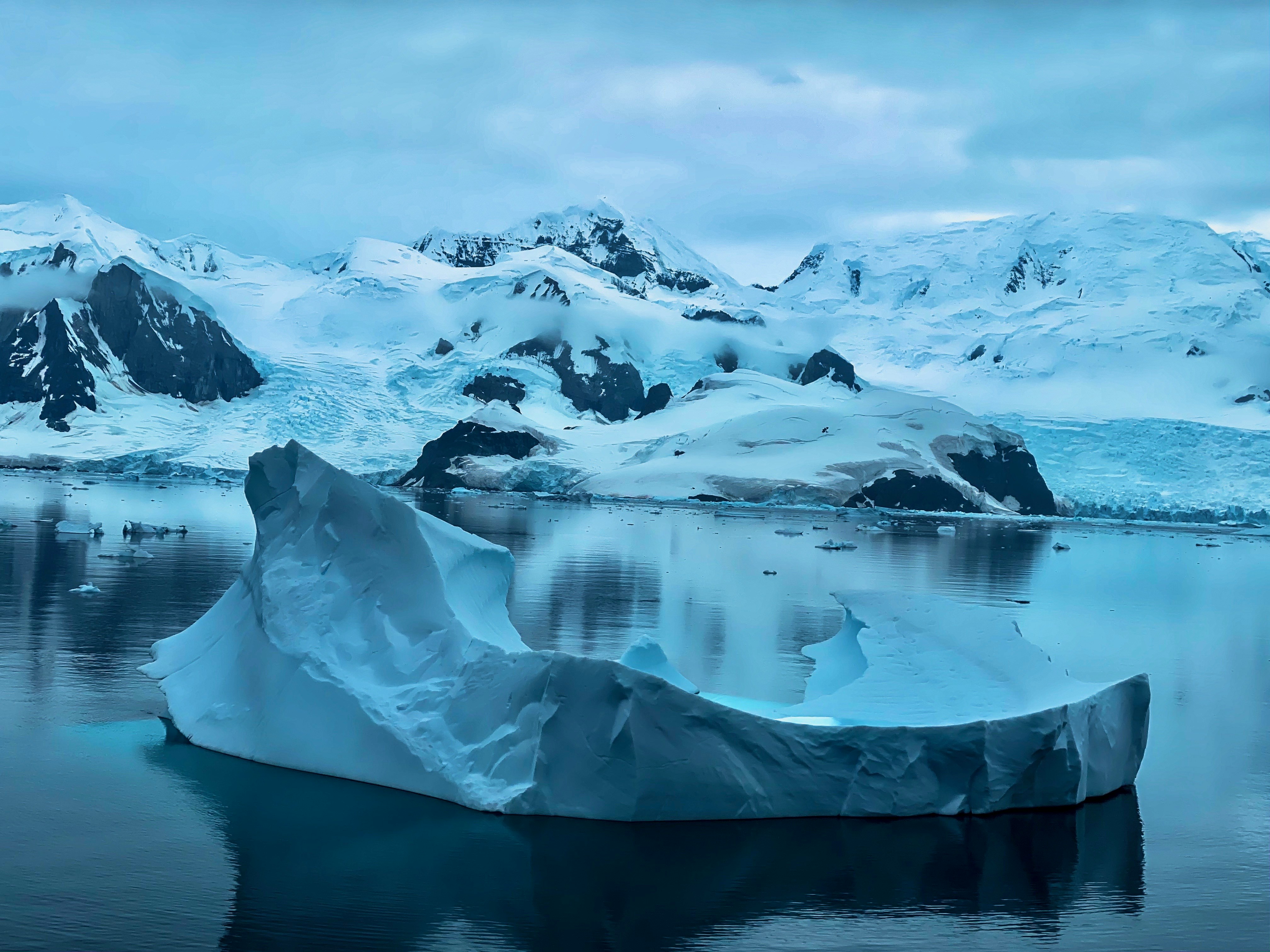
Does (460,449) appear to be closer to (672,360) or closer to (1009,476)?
(1009,476)

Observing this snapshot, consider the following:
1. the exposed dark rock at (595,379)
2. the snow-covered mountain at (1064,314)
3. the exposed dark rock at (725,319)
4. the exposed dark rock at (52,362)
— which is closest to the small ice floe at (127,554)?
the snow-covered mountain at (1064,314)

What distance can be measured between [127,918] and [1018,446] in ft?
296

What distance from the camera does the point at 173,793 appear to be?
368 inches

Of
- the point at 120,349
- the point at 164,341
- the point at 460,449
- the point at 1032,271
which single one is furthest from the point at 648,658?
the point at 1032,271

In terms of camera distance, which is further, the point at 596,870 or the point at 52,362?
the point at 52,362

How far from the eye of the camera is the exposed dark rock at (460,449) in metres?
95.1

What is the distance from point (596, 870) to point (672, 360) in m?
151

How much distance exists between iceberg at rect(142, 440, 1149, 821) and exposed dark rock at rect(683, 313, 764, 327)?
154 meters

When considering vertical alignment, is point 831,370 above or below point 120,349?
above

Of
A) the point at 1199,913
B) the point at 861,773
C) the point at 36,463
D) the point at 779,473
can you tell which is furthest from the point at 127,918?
the point at 36,463

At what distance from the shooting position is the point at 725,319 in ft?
542

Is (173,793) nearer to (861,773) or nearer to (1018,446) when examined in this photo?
(861,773)

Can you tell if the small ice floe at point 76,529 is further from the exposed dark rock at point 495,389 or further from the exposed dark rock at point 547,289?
the exposed dark rock at point 547,289

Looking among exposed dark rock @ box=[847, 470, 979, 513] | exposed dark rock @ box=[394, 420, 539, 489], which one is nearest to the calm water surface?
exposed dark rock @ box=[847, 470, 979, 513]
